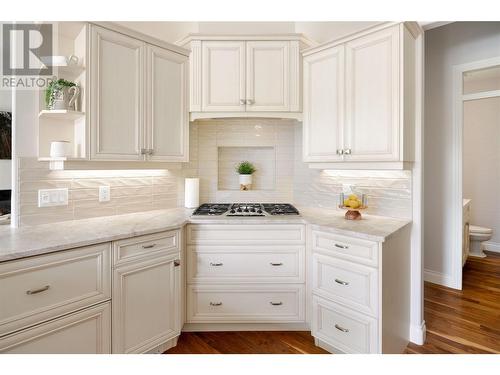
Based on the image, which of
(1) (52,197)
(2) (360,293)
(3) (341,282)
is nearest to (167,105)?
(1) (52,197)

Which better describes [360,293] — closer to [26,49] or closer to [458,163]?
[458,163]

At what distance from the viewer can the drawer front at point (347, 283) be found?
1.74 meters

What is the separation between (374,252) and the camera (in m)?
1.72

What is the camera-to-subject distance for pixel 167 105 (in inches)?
89.6

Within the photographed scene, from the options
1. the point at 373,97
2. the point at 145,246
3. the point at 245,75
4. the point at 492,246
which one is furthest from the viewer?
the point at 492,246

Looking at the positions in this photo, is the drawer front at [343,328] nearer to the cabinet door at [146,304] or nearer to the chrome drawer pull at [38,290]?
the cabinet door at [146,304]

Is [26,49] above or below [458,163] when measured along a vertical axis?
above

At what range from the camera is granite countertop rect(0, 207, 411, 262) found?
1417 millimetres

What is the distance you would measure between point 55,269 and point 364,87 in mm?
2225

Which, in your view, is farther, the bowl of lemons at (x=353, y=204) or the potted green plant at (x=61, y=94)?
the bowl of lemons at (x=353, y=204)

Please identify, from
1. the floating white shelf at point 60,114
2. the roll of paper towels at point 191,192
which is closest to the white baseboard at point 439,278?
the roll of paper towels at point 191,192

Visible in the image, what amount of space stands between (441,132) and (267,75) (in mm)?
2099

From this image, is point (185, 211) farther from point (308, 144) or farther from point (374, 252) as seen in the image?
point (374, 252)

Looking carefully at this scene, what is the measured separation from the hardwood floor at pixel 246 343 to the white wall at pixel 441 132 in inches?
77.0
